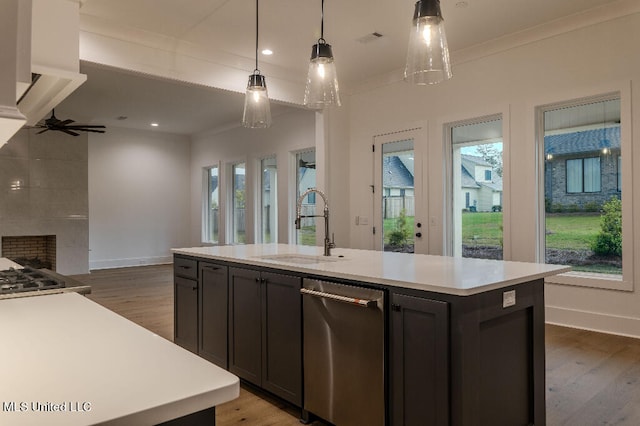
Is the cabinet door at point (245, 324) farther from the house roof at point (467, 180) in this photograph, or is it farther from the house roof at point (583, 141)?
the house roof at point (583, 141)

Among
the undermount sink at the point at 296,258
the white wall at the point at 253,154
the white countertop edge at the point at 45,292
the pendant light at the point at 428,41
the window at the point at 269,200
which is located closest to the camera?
the white countertop edge at the point at 45,292

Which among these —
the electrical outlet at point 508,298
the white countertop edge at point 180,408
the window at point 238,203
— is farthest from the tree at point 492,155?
the window at point 238,203

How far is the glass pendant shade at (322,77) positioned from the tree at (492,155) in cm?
292

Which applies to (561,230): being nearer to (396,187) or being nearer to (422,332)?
(396,187)

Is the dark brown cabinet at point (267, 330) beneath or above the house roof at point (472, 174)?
beneath

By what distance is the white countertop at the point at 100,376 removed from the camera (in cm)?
72

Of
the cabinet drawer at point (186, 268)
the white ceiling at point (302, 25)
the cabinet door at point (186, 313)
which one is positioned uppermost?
the white ceiling at point (302, 25)

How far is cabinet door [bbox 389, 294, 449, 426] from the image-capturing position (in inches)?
70.2

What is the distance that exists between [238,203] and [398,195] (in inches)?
172

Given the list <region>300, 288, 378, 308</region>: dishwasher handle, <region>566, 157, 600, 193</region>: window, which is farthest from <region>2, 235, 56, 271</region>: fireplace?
<region>566, 157, 600, 193</region>: window

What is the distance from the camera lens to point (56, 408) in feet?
2.38

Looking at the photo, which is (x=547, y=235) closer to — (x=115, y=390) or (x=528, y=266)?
(x=528, y=266)

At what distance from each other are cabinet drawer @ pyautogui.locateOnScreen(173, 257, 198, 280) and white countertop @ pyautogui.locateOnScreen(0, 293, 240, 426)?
6.98ft

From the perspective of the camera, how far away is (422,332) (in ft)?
6.10
